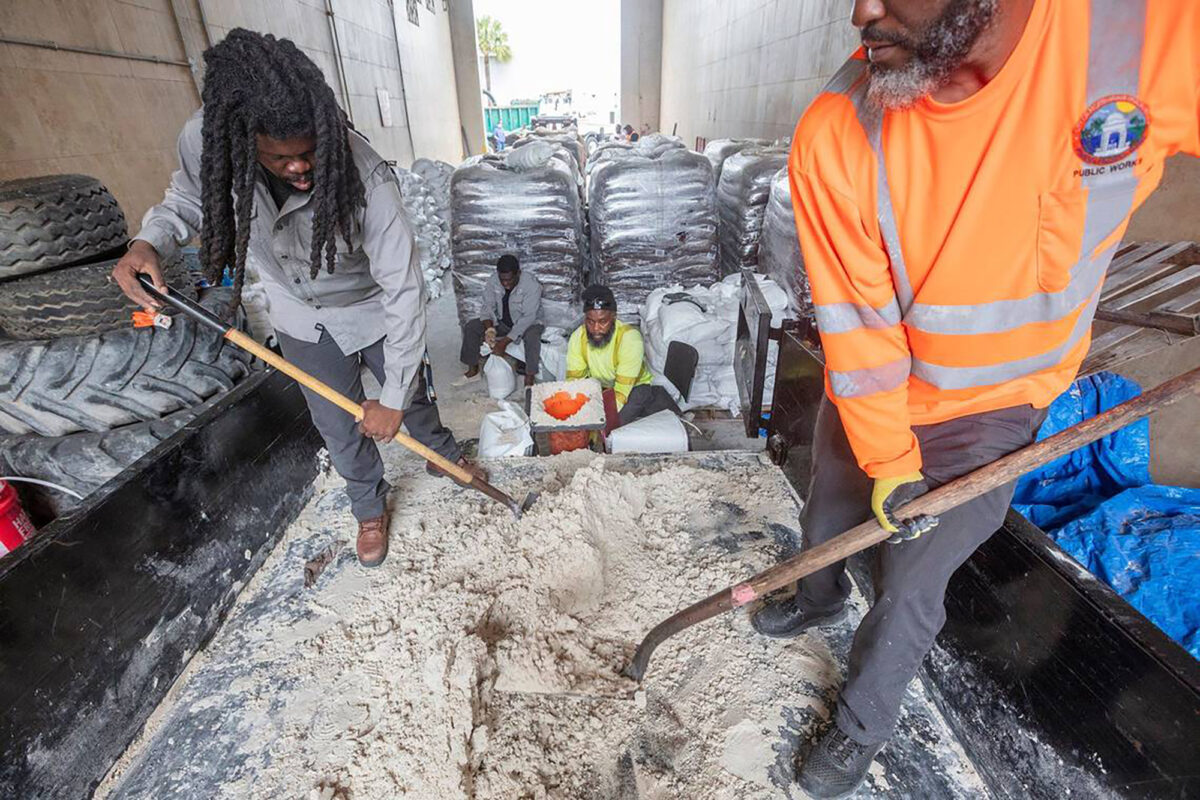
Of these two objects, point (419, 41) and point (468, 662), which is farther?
point (419, 41)

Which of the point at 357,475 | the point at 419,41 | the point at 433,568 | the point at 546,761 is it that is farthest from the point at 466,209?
the point at 419,41

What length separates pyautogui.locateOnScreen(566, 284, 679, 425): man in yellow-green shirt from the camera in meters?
2.91

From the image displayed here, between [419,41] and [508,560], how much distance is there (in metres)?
10.4

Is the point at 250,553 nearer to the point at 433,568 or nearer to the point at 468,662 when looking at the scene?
the point at 433,568

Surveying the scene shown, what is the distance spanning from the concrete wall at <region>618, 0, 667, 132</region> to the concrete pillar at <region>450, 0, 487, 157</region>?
3.49 meters

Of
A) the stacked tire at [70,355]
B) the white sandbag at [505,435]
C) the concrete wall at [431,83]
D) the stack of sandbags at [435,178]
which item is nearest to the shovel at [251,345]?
the stacked tire at [70,355]

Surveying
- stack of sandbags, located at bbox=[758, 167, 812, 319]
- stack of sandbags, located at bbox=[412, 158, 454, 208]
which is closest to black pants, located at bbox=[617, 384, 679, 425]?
stack of sandbags, located at bbox=[758, 167, 812, 319]

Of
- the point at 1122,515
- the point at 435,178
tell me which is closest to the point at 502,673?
the point at 1122,515

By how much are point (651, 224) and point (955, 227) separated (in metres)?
3.23

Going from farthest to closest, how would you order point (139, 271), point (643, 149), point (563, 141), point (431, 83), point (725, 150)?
1. point (431, 83)
2. point (563, 141)
3. point (643, 149)
4. point (725, 150)
5. point (139, 271)

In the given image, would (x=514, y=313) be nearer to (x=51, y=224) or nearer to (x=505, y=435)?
(x=505, y=435)

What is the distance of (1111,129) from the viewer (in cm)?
70

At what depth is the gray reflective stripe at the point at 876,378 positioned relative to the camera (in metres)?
0.91

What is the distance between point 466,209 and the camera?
3783mm
